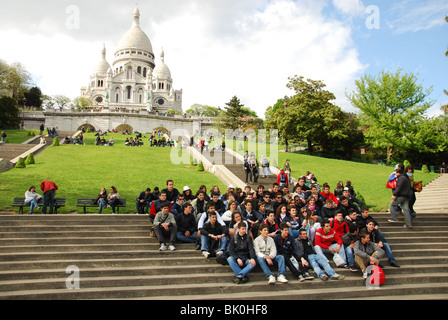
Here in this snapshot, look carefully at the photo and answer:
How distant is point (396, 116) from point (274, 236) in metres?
30.6

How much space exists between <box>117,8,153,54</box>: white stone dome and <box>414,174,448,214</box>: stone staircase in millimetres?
85812

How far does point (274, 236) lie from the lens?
22.9 feet

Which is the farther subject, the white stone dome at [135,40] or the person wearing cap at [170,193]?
the white stone dome at [135,40]

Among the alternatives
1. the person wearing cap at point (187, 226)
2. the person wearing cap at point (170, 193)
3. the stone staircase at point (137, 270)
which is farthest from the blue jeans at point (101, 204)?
the person wearing cap at point (187, 226)

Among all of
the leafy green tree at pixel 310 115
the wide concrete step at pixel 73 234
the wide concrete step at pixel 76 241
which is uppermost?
the leafy green tree at pixel 310 115

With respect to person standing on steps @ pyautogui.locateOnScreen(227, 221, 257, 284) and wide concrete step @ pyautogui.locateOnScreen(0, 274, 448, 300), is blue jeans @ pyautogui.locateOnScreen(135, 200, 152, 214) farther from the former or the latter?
person standing on steps @ pyautogui.locateOnScreen(227, 221, 257, 284)

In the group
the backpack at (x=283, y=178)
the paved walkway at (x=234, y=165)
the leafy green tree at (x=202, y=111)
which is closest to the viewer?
the backpack at (x=283, y=178)

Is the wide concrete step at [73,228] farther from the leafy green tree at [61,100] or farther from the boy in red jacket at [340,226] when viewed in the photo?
the leafy green tree at [61,100]

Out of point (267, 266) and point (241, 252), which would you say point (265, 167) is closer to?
point (241, 252)

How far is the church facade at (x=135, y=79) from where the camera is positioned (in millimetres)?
78838

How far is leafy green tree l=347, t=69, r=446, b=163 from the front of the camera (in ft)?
100
